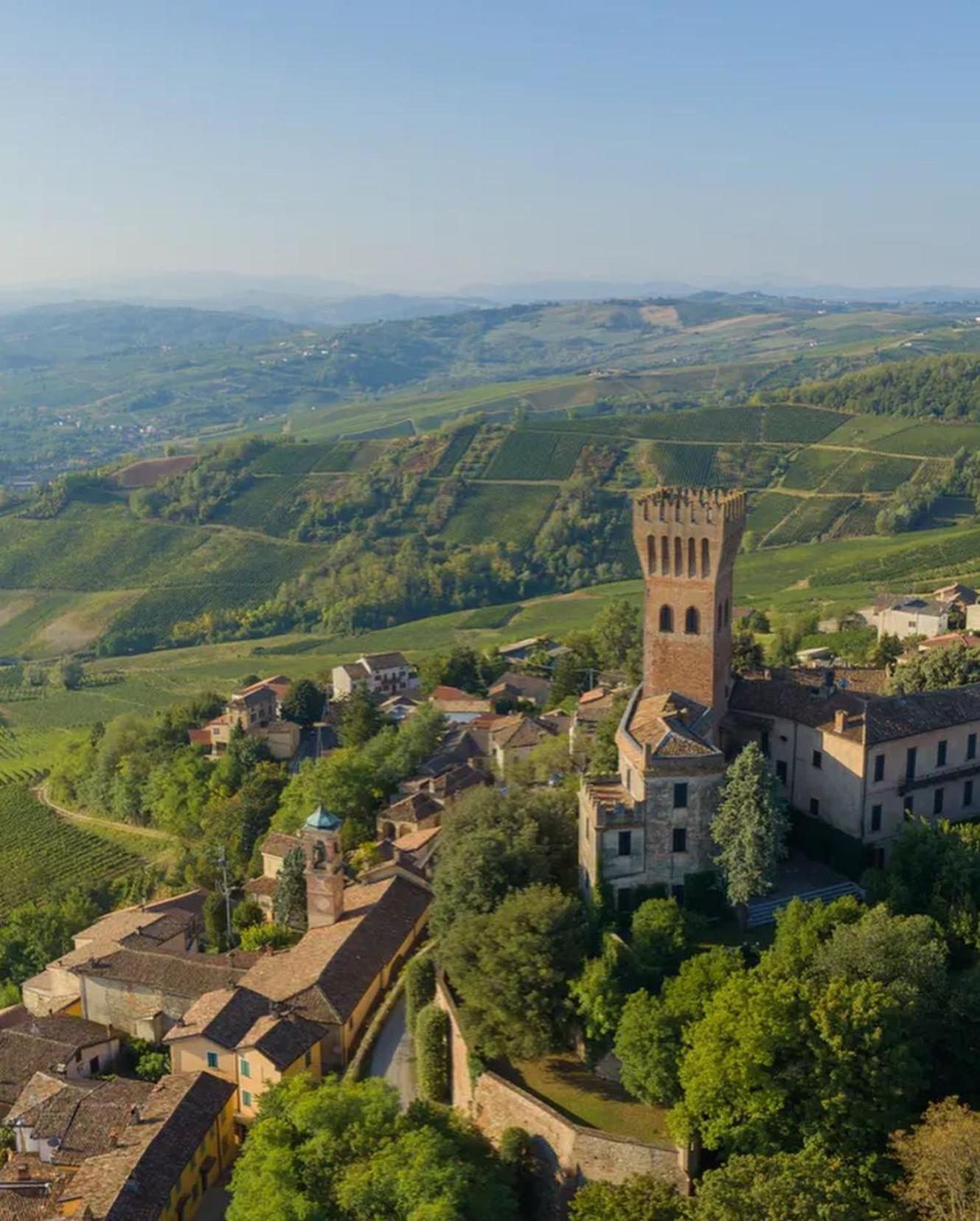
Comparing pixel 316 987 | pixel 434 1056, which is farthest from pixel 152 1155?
pixel 434 1056

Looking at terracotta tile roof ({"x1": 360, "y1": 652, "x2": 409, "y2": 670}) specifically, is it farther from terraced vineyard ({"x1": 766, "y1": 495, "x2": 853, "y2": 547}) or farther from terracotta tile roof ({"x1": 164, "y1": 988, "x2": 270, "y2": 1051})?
terraced vineyard ({"x1": 766, "y1": 495, "x2": 853, "y2": 547})

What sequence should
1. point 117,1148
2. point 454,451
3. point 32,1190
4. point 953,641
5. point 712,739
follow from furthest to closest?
point 454,451 → point 953,641 → point 712,739 → point 117,1148 → point 32,1190

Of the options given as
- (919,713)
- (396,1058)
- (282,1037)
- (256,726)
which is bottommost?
(256,726)

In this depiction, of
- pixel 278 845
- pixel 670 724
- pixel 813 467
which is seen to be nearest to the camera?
pixel 670 724

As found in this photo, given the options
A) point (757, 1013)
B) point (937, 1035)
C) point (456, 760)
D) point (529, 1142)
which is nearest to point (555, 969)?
point (529, 1142)

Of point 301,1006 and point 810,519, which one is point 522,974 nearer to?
point 301,1006

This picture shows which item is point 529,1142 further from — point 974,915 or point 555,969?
point 974,915

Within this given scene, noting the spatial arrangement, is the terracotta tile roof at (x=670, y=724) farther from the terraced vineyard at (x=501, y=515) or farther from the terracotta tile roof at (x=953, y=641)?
the terraced vineyard at (x=501, y=515)
